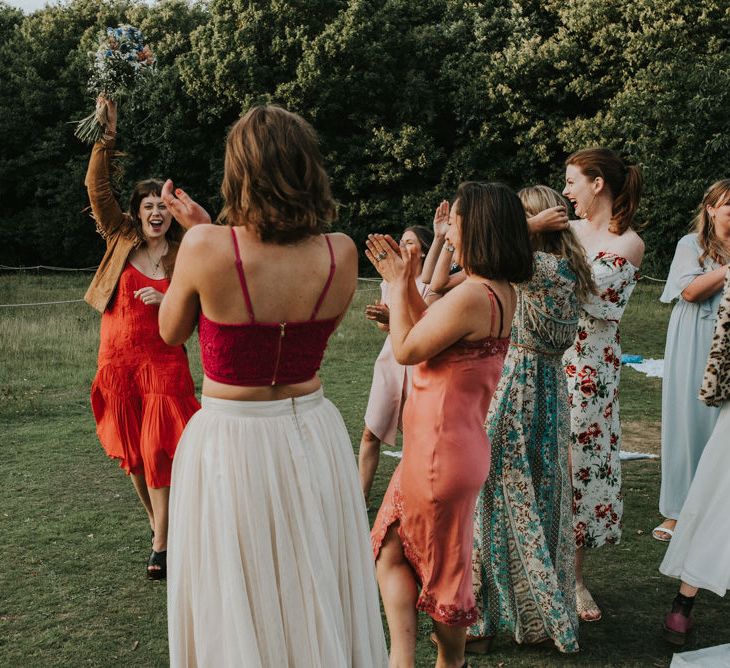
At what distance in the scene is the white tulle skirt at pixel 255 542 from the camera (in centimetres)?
291

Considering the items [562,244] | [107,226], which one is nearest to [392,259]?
[562,244]

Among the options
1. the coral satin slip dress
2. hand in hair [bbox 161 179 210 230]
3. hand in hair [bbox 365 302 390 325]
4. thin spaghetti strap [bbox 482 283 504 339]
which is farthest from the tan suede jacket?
thin spaghetti strap [bbox 482 283 504 339]

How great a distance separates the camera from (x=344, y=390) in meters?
11.2

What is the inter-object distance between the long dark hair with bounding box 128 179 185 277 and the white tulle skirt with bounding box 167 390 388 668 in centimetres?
248

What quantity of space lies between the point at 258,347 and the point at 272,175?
57 centimetres

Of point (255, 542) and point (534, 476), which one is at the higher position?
point (255, 542)

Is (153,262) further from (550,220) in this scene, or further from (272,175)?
(272,175)

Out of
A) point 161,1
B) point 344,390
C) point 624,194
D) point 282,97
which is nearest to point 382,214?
point 282,97

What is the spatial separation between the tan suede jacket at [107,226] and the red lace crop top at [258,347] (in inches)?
97.5

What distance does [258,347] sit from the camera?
2.92 metres

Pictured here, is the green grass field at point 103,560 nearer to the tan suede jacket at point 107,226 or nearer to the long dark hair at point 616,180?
the tan suede jacket at point 107,226

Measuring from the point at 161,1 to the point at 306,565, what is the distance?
37.9 meters

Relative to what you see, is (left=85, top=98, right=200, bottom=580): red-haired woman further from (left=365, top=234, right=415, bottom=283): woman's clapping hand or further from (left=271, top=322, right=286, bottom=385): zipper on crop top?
(left=271, top=322, right=286, bottom=385): zipper on crop top

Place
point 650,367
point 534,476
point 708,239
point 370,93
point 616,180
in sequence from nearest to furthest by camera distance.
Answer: point 534,476, point 616,180, point 708,239, point 650,367, point 370,93
